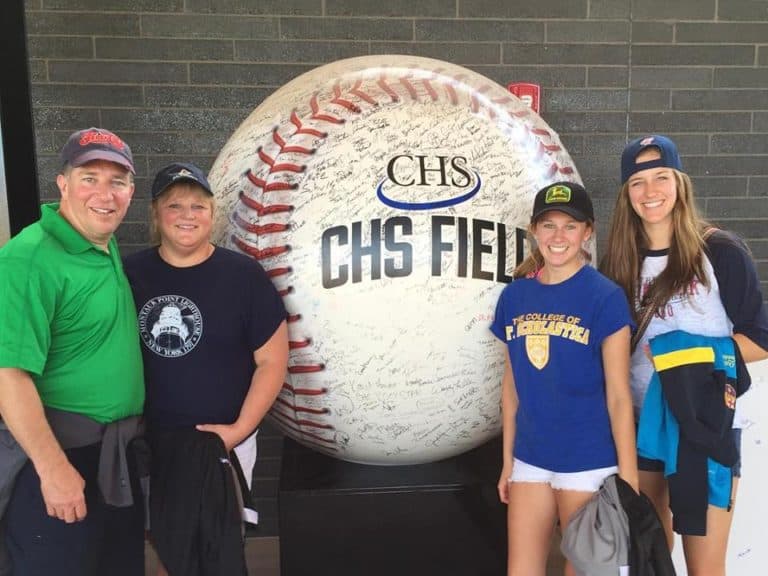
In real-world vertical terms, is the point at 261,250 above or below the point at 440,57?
below

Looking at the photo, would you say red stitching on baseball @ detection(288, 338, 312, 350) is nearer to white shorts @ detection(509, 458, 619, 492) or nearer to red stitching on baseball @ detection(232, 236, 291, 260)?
red stitching on baseball @ detection(232, 236, 291, 260)

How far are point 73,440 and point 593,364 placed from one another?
4.14ft

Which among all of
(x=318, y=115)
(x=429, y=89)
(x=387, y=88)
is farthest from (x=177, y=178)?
(x=429, y=89)

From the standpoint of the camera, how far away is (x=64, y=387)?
1.61 metres

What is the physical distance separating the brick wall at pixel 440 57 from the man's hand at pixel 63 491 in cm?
171

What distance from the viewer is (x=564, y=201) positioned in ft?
5.68

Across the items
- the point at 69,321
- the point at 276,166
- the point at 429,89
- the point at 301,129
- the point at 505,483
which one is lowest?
the point at 505,483

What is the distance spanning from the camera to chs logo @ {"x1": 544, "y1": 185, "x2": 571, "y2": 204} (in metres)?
1.73

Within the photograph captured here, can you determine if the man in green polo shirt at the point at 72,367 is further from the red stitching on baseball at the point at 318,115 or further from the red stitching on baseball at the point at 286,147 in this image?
the red stitching on baseball at the point at 318,115

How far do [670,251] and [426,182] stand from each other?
26.3 inches

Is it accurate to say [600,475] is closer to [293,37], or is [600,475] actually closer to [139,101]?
[293,37]

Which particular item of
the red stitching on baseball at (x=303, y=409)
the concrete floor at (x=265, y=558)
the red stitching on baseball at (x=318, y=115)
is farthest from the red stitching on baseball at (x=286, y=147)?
the concrete floor at (x=265, y=558)

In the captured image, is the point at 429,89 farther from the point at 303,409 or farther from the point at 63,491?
the point at 63,491

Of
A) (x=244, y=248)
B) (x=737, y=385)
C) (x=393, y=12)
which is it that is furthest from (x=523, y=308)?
(x=393, y=12)
